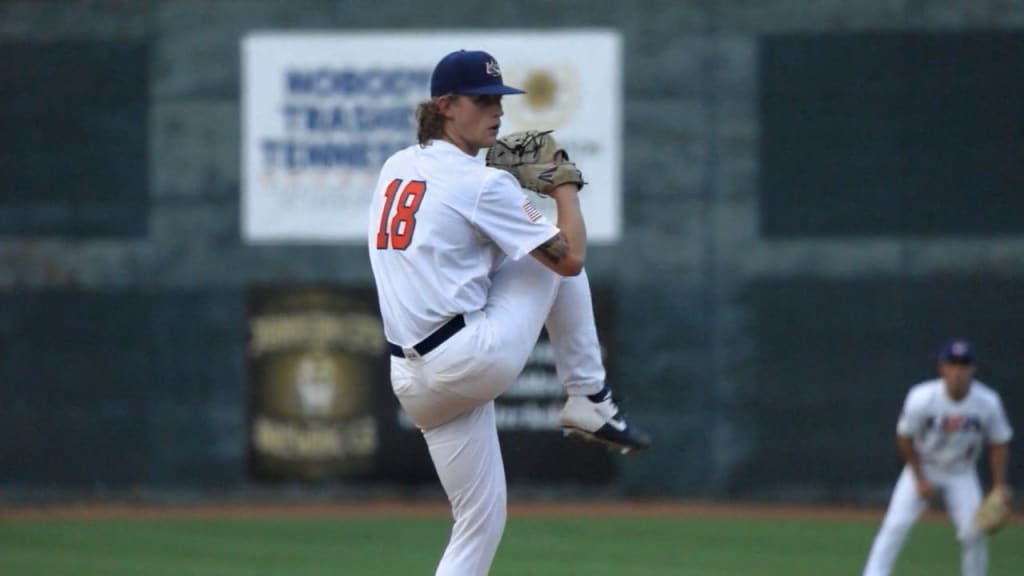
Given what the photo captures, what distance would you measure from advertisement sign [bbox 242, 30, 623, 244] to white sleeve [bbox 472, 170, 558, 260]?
31.0 ft

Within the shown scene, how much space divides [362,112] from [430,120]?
9.67 metres

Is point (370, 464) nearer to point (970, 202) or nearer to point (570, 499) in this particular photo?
point (570, 499)

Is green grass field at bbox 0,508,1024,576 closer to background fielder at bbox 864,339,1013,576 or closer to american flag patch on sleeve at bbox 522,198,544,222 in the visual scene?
background fielder at bbox 864,339,1013,576

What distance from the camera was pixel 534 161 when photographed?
5.69m

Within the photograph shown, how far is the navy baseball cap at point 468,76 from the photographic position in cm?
557

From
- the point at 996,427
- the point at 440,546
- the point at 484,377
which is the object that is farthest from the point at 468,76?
the point at 440,546

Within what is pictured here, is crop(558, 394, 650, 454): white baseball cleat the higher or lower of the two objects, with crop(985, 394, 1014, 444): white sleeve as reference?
higher

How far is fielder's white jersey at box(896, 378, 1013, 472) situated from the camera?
36.2 feet

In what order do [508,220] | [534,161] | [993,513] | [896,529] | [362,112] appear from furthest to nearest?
[362,112] → [896,529] → [993,513] → [534,161] → [508,220]

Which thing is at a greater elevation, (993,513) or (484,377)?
(484,377)

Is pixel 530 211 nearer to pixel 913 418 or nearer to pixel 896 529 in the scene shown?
pixel 896 529

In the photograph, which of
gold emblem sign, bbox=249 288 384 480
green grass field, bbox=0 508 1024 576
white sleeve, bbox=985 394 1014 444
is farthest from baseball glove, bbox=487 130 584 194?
gold emblem sign, bbox=249 288 384 480

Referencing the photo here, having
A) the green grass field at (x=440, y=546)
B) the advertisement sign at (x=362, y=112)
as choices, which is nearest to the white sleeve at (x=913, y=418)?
the green grass field at (x=440, y=546)

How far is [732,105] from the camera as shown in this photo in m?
15.1
